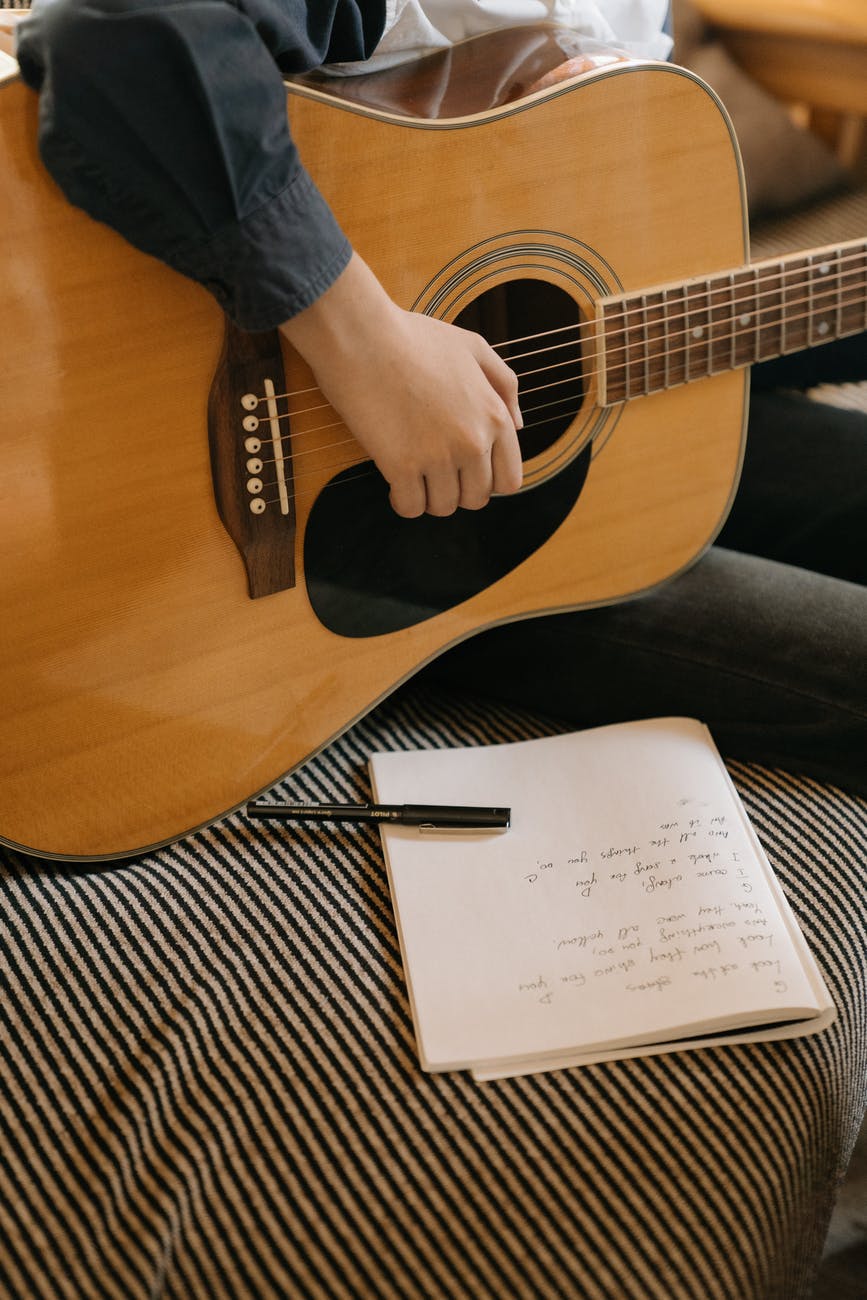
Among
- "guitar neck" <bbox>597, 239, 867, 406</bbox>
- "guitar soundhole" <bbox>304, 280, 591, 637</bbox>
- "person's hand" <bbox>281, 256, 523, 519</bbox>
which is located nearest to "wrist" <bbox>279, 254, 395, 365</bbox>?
"person's hand" <bbox>281, 256, 523, 519</bbox>

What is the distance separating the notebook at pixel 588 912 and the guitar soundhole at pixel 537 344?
10.5 inches

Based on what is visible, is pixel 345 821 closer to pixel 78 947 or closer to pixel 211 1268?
pixel 78 947

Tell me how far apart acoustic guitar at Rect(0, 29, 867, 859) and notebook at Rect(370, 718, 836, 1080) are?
0.13 m

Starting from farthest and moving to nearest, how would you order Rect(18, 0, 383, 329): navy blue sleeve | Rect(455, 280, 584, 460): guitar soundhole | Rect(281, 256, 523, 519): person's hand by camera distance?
Rect(455, 280, 584, 460): guitar soundhole < Rect(281, 256, 523, 519): person's hand < Rect(18, 0, 383, 329): navy blue sleeve

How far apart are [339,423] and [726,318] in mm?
349

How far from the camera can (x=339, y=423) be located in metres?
0.70

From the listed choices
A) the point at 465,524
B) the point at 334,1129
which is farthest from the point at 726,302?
the point at 334,1129

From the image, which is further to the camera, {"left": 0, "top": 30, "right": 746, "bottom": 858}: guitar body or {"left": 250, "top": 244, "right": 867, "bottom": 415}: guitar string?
{"left": 250, "top": 244, "right": 867, "bottom": 415}: guitar string

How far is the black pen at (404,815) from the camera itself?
0.74m

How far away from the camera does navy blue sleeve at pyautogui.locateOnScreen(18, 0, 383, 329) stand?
0.53m

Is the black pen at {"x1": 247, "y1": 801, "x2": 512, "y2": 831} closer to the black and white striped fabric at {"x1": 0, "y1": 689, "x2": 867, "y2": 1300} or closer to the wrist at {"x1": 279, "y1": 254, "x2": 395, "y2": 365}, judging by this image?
the black and white striped fabric at {"x1": 0, "y1": 689, "x2": 867, "y2": 1300}

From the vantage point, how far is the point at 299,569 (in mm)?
728

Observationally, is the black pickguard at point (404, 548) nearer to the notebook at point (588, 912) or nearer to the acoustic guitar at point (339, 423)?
the acoustic guitar at point (339, 423)

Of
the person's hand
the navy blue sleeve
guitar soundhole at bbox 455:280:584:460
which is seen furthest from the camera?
guitar soundhole at bbox 455:280:584:460
